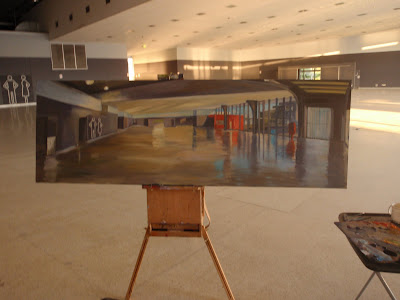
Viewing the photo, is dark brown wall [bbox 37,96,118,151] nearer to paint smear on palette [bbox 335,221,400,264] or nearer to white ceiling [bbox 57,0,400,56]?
paint smear on palette [bbox 335,221,400,264]

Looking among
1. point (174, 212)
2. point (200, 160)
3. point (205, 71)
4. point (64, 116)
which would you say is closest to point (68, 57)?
point (205, 71)

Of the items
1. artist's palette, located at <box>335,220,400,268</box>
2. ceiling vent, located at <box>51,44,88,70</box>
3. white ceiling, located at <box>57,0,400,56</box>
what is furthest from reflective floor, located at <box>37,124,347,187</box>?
ceiling vent, located at <box>51,44,88,70</box>

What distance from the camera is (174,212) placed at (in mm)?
2217

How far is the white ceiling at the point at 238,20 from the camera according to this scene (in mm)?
12719

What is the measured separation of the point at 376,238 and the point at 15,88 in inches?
919

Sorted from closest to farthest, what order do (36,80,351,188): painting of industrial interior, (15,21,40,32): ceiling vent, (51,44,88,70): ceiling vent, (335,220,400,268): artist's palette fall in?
(335,220,400,268): artist's palette < (36,80,351,188): painting of industrial interior < (15,21,40,32): ceiling vent < (51,44,88,70): ceiling vent

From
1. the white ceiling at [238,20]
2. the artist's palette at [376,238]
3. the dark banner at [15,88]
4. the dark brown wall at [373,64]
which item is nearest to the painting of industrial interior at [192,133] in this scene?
the artist's palette at [376,238]

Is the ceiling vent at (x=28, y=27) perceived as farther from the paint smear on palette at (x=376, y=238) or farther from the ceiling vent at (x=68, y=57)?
the paint smear on palette at (x=376, y=238)

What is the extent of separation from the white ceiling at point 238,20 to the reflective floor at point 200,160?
10.0m

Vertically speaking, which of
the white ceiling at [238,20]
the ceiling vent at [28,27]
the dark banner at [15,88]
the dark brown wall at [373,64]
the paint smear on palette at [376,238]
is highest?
the ceiling vent at [28,27]

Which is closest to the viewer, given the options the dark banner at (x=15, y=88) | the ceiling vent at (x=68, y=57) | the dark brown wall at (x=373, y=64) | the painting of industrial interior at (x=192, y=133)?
the painting of industrial interior at (x=192, y=133)

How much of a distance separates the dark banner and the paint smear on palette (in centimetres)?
2290

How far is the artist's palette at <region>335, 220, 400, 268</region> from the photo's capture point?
5.75 feet

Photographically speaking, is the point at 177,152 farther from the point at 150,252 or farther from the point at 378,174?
the point at 378,174
